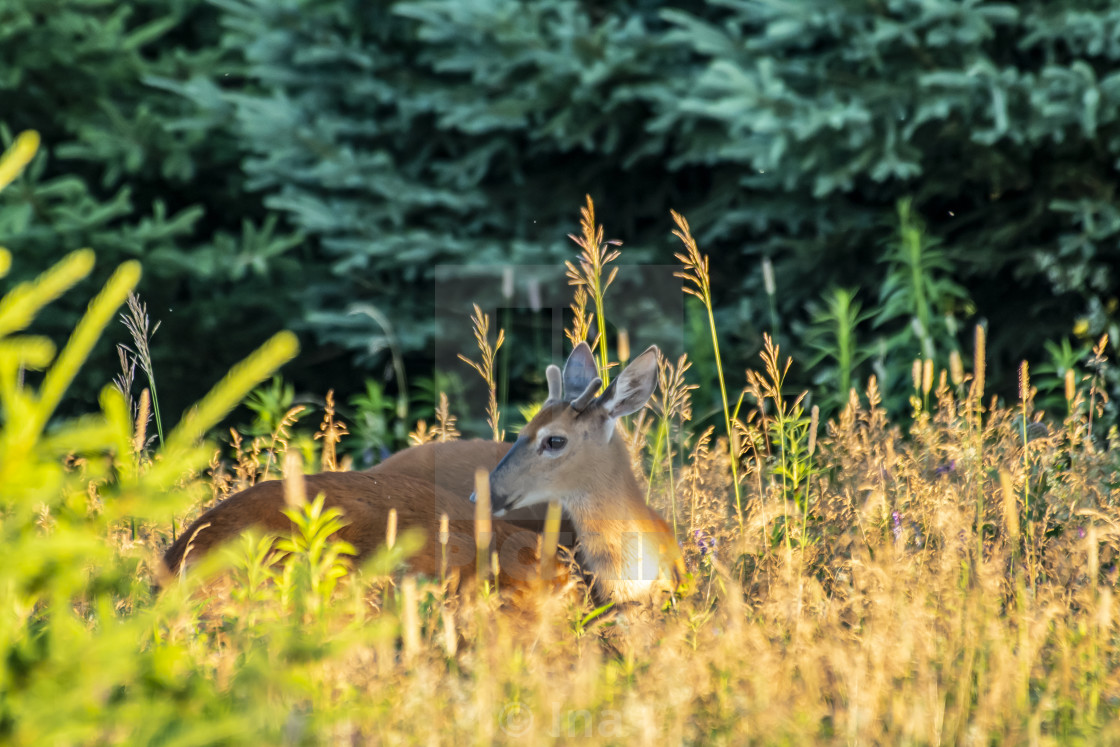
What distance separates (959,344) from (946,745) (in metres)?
5.40

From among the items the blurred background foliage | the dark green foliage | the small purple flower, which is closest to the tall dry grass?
the small purple flower

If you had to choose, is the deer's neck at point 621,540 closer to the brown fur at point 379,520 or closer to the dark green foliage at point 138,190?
the brown fur at point 379,520

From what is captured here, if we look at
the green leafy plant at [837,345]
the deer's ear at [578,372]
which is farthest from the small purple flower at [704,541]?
the green leafy plant at [837,345]

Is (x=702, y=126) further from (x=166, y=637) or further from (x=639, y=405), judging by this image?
(x=166, y=637)

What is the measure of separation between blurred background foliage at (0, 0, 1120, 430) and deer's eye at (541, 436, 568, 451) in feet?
8.58

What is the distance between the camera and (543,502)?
4.24 m

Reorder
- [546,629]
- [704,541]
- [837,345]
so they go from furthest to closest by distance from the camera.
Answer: [837,345]
[704,541]
[546,629]

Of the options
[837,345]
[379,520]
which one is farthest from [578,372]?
[837,345]

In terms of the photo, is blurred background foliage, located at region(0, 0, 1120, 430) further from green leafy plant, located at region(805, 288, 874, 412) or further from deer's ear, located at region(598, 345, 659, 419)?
deer's ear, located at region(598, 345, 659, 419)

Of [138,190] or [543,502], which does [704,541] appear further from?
[138,190]

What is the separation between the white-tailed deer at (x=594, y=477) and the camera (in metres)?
3.75

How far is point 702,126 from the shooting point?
739 cm

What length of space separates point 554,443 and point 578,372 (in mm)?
363

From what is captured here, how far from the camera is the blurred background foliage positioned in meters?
6.66
